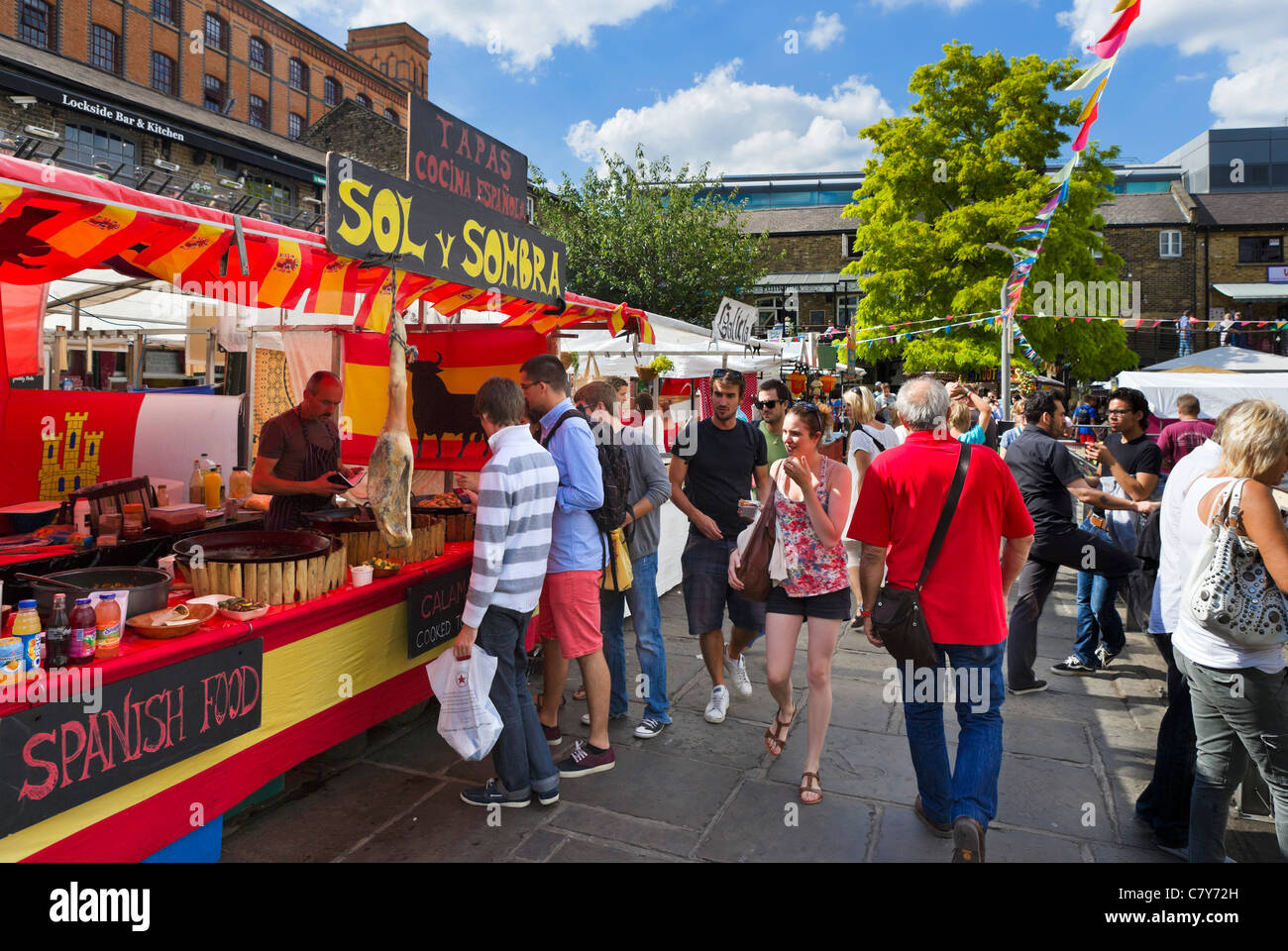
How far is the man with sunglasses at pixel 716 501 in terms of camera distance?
4395 mm

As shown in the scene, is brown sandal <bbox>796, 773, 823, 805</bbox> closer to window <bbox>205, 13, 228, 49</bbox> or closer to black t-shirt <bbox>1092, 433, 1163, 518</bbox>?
black t-shirt <bbox>1092, 433, 1163, 518</bbox>

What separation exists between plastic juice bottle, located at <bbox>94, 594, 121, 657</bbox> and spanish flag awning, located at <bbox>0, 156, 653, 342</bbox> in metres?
1.40

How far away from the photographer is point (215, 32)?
1226 inches

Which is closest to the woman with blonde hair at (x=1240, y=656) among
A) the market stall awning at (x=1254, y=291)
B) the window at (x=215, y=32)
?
the window at (x=215, y=32)

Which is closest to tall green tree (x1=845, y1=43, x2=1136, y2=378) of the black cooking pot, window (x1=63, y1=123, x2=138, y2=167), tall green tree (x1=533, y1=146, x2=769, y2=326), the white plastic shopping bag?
tall green tree (x1=533, y1=146, x2=769, y2=326)

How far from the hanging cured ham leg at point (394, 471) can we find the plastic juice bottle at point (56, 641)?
53.4 inches

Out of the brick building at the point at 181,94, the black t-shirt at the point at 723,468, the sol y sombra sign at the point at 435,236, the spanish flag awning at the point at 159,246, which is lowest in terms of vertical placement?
the black t-shirt at the point at 723,468

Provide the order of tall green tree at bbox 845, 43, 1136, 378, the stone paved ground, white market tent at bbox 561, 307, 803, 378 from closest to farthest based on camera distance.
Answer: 1. the stone paved ground
2. white market tent at bbox 561, 307, 803, 378
3. tall green tree at bbox 845, 43, 1136, 378

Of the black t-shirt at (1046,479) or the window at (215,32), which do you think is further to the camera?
the window at (215,32)

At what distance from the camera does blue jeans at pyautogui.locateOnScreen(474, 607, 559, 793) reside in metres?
3.42

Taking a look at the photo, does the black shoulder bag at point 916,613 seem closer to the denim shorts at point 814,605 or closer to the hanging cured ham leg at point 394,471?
the denim shorts at point 814,605

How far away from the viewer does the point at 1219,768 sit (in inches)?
110

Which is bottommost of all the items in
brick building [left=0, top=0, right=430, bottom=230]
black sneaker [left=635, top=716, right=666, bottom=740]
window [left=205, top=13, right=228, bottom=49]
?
black sneaker [left=635, top=716, right=666, bottom=740]
